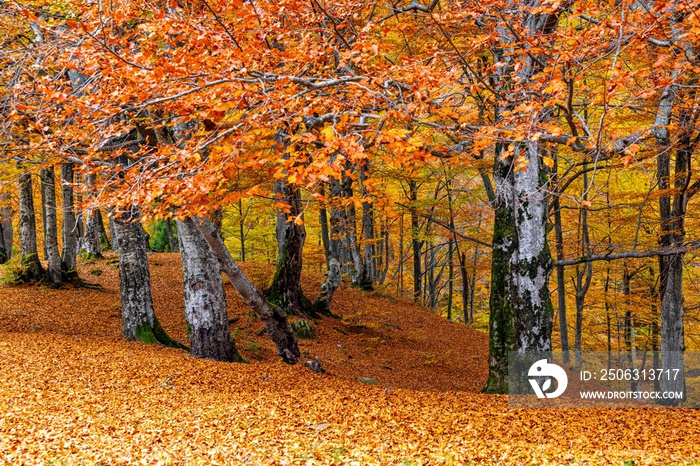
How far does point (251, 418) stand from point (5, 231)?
16.2 metres

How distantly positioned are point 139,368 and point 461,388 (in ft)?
19.6

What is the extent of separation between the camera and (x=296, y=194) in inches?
453

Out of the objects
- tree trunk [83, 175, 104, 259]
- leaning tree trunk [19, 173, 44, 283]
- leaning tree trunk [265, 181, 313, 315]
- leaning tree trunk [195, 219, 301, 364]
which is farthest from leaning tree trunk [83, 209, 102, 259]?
leaning tree trunk [195, 219, 301, 364]

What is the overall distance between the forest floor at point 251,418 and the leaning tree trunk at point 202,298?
0.42 meters

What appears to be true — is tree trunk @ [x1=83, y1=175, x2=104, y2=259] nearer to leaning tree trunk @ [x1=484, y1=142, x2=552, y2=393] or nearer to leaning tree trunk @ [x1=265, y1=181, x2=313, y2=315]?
leaning tree trunk @ [x1=265, y1=181, x2=313, y2=315]

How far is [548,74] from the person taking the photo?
17.7 ft

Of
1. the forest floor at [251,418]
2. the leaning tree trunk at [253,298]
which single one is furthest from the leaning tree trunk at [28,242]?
the leaning tree trunk at [253,298]

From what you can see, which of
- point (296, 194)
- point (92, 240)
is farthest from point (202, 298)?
point (92, 240)

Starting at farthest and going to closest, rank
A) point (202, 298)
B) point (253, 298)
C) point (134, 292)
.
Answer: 1. point (134, 292)
2. point (202, 298)
3. point (253, 298)

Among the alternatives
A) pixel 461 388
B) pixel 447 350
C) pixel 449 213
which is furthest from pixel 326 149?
pixel 449 213

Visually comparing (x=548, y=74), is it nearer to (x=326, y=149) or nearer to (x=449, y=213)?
(x=326, y=149)

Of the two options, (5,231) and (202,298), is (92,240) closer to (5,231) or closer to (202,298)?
(5,231)

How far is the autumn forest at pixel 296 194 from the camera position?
452 centimetres

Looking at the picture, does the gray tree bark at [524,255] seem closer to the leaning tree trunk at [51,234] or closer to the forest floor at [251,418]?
the forest floor at [251,418]
